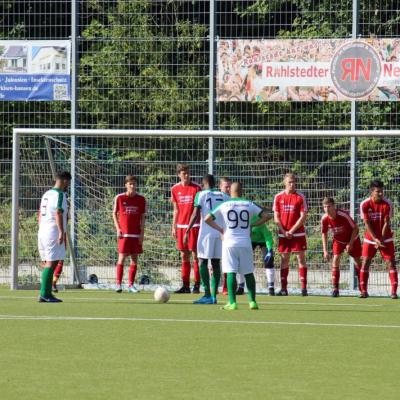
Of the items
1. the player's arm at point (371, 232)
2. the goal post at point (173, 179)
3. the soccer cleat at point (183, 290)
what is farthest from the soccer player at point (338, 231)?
the soccer cleat at point (183, 290)

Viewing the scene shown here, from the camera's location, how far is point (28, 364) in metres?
9.27

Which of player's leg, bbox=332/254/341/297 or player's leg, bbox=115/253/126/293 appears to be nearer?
player's leg, bbox=332/254/341/297

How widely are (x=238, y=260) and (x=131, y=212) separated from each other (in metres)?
4.36

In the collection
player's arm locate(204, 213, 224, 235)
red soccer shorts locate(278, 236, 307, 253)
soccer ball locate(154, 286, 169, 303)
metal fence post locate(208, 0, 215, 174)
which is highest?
metal fence post locate(208, 0, 215, 174)

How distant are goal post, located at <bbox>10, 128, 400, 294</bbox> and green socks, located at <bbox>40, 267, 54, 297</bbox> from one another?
12.8ft

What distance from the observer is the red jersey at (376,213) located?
57.7ft

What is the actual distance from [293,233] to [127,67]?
4781mm

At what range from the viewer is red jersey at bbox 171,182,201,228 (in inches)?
723

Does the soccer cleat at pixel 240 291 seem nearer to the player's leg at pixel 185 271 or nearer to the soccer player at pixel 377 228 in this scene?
the player's leg at pixel 185 271

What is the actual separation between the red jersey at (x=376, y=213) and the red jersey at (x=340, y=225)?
0.31 meters

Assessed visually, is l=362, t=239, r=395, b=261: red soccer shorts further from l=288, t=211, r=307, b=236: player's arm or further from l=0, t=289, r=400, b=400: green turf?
l=0, t=289, r=400, b=400: green turf

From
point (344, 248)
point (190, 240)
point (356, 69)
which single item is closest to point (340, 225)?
point (344, 248)

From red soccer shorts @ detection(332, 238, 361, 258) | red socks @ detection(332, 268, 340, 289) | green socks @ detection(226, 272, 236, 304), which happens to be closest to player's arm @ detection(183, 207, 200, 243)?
green socks @ detection(226, 272, 236, 304)

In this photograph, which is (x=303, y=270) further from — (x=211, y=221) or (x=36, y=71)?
(x=36, y=71)
